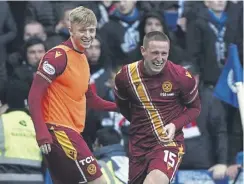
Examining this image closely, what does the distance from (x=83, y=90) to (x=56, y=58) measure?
432 mm

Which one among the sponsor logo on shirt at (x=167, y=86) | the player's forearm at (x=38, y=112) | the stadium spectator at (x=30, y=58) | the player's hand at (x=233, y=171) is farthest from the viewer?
the stadium spectator at (x=30, y=58)

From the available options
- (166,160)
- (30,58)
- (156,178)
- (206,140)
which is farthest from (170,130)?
(30,58)

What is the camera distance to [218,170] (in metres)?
10.9

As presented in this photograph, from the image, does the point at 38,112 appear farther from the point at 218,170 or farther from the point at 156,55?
the point at 218,170

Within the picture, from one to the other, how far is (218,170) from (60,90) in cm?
302

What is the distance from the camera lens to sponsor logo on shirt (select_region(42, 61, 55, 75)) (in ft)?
27.2

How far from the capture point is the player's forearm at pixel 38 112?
8.14 metres

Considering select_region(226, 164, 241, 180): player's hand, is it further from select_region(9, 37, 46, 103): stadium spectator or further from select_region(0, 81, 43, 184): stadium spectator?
select_region(9, 37, 46, 103): stadium spectator

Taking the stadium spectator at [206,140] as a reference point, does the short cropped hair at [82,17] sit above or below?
above

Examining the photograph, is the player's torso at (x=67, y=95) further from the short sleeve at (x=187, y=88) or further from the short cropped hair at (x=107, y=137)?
the short cropped hair at (x=107, y=137)

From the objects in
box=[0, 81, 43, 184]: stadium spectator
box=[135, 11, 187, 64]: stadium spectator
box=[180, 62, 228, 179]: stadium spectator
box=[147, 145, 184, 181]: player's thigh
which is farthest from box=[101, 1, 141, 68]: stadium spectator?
box=[147, 145, 184, 181]: player's thigh

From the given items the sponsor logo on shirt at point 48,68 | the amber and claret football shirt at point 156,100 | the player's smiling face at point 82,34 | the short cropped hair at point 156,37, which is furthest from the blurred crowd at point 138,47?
the sponsor logo on shirt at point 48,68

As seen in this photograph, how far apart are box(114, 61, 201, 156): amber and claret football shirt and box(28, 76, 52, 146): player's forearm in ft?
3.58

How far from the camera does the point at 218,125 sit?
1152 cm
